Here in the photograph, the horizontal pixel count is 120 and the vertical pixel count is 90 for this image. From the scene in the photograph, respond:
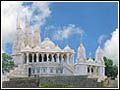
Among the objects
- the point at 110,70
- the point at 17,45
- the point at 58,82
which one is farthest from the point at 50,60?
the point at 58,82

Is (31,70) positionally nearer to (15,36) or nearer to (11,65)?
(11,65)

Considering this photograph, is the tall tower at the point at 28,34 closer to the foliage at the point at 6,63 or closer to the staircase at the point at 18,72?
the staircase at the point at 18,72

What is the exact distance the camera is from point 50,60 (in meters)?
61.4

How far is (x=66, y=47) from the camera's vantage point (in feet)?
197

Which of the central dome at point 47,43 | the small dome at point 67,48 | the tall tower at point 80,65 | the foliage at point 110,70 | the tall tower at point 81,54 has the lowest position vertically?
the foliage at point 110,70

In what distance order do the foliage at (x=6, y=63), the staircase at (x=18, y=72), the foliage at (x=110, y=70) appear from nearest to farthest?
the staircase at (x=18, y=72) < the foliage at (x=6, y=63) < the foliage at (x=110, y=70)

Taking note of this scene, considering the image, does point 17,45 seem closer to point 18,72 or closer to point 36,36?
point 36,36

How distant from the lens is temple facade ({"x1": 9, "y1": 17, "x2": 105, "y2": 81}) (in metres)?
55.6

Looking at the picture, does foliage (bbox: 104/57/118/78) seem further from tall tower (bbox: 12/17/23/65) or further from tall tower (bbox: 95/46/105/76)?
tall tower (bbox: 12/17/23/65)

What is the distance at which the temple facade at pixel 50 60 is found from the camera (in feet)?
182

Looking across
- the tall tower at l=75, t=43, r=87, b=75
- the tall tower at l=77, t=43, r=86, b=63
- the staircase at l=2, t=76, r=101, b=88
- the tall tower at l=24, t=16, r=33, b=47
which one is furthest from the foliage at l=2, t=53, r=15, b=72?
the tall tower at l=77, t=43, r=86, b=63

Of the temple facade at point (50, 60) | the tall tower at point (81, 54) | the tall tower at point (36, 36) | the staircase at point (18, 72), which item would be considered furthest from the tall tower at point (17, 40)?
the tall tower at point (81, 54)

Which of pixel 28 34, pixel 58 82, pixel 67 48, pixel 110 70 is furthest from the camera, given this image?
pixel 110 70

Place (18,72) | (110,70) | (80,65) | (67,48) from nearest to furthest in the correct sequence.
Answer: (80,65), (18,72), (67,48), (110,70)
